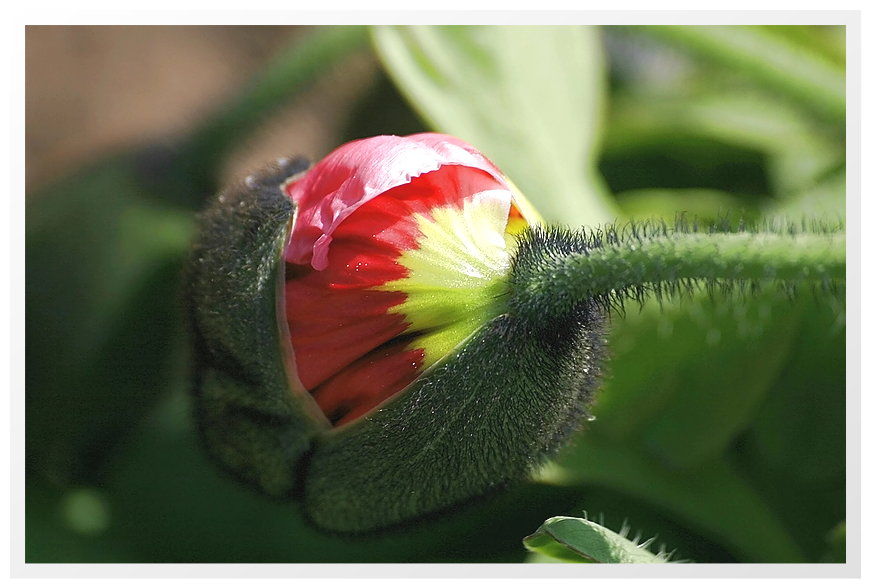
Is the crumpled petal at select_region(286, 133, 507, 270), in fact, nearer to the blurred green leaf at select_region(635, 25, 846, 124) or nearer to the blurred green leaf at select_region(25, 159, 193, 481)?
the blurred green leaf at select_region(25, 159, 193, 481)

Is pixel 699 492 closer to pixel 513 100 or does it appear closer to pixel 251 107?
→ pixel 513 100

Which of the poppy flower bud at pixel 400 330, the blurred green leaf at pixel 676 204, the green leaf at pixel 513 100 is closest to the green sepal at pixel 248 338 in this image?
the poppy flower bud at pixel 400 330

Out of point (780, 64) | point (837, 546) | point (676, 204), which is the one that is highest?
point (780, 64)

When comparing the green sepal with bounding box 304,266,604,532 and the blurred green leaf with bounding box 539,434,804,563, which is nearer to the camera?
the green sepal with bounding box 304,266,604,532

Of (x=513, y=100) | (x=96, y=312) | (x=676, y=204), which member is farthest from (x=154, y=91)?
(x=676, y=204)

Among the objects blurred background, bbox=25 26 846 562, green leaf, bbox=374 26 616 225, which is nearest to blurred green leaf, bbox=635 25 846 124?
blurred background, bbox=25 26 846 562

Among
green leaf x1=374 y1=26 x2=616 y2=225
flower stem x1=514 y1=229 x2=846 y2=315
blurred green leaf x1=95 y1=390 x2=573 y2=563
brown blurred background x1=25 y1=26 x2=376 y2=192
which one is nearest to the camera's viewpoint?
flower stem x1=514 y1=229 x2=846 y2=315

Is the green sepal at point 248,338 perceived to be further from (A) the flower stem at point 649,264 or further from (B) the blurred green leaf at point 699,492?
(B) the blurred green leaf at point 699,492
